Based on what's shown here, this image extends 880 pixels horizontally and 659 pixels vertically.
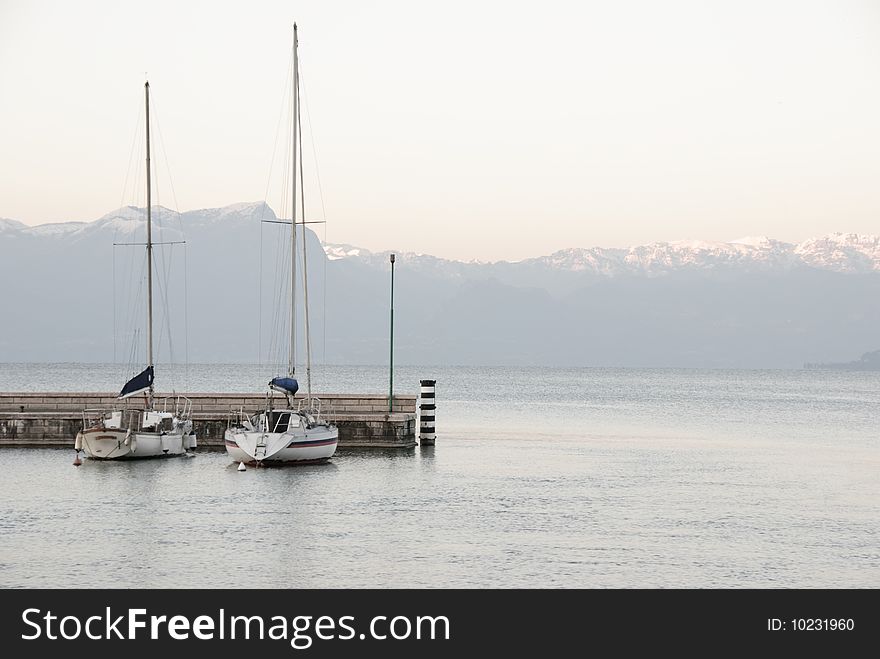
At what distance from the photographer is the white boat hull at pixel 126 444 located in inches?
1954

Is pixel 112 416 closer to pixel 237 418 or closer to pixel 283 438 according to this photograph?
pixel 237 418

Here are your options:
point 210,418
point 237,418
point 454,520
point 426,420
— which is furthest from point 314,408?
point 454,520

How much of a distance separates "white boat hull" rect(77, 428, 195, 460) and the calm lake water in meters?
0.64

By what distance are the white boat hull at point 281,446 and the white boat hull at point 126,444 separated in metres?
3.62

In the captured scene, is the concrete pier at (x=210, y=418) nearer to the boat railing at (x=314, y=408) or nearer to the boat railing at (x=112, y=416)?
the boat railing at (x=314, y=408)

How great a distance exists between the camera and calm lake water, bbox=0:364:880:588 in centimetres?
2783

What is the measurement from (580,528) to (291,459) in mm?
17143

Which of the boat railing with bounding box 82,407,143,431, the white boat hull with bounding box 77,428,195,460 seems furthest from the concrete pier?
the white boat hull with bounding box 77,428,195,460

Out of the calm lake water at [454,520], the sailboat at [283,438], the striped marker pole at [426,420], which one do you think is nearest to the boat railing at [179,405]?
the calm lake water at [454,520]

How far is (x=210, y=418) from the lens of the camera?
55.9 metres

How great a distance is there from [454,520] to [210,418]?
22703mm
